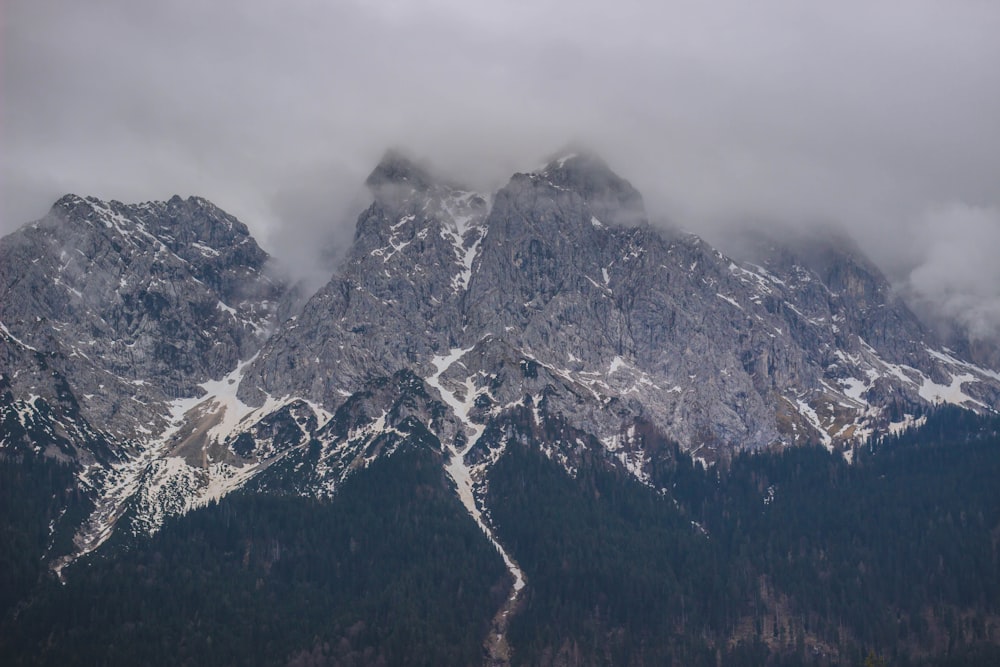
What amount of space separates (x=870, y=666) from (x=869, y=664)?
8.10 feet

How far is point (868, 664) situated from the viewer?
177m

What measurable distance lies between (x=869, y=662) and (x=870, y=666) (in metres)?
1.78

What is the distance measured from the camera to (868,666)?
6954 inches

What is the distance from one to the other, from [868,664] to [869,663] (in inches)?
32.0

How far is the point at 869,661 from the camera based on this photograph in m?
179

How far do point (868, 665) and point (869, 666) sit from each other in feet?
2.82

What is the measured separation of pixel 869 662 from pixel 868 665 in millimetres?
1837

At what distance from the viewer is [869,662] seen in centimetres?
Answer: 17850

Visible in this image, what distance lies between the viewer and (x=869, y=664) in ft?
583

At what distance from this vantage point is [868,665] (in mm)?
176750

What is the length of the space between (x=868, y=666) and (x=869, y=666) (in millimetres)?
959

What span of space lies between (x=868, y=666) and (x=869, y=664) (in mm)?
1194

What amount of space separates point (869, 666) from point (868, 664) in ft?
1.09

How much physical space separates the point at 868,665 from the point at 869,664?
107 cm
